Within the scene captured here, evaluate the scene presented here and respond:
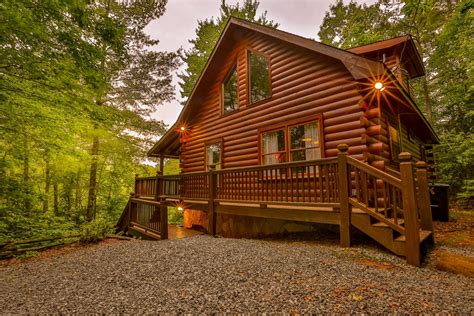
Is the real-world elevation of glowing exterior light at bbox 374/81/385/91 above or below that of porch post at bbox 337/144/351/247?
above

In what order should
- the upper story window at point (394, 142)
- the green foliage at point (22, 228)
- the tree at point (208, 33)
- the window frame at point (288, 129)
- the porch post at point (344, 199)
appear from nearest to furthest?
the porch post at point (344, 199) → the window frame at point (288, 129) → the upper story window at point (394, 142) → the green foliage at point (22, 228) → the tree at point (208, 33)

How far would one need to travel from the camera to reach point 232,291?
2.87m

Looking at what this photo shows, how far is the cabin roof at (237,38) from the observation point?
18.6 feet

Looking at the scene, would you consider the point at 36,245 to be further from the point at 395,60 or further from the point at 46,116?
the point at 395,60

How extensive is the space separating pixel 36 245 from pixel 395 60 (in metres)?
13.6

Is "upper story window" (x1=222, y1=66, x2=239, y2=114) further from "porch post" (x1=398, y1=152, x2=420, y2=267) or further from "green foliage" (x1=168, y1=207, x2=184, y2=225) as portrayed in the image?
"green foliage" (x1=168, y1=207, x2=184, y2=225)

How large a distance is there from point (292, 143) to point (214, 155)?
447 cm

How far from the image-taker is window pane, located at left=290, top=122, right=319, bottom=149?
7.14 meters

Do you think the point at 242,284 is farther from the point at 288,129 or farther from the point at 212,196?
the point at 288,129

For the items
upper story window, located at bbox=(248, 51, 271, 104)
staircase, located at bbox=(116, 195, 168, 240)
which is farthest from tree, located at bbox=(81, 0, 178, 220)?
upper story window, located at bbox=(248, 51, 271, 104)

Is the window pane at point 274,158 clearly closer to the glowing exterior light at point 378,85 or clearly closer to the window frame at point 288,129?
the window frame at point 288,129

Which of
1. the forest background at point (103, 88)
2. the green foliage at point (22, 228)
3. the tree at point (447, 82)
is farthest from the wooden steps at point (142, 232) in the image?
the tree at point (447, 82)

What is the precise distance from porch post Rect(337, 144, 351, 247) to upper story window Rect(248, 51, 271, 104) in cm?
478

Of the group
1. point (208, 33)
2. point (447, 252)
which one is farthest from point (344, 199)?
point (208, 33)
